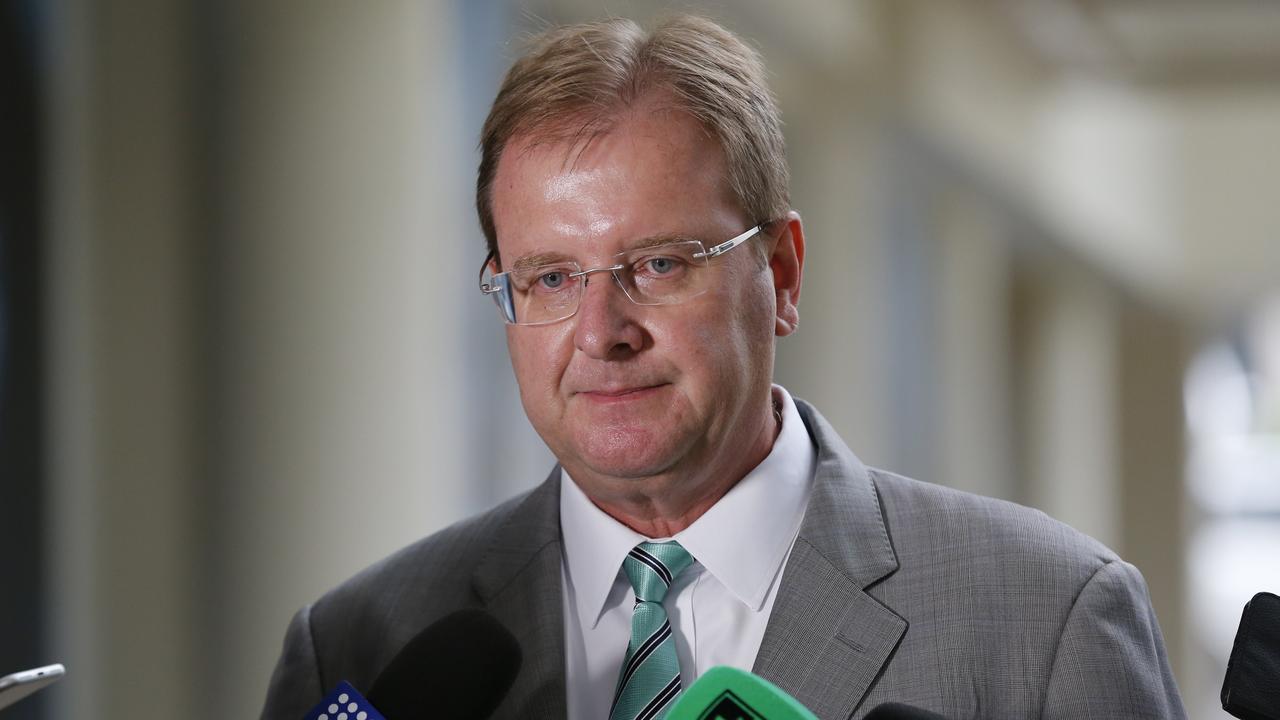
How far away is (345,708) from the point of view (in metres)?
1.25

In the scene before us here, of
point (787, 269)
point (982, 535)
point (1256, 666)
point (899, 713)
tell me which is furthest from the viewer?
point (787, 269)

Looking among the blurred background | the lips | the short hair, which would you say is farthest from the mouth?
the blurred background

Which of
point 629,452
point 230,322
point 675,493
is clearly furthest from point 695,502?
point 230,322

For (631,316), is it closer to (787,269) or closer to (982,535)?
(787,269)

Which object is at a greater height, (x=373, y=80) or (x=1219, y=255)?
(x=373, y=80)

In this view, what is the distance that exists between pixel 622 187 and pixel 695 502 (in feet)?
1.19

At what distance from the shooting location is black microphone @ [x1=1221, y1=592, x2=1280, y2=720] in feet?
3.98

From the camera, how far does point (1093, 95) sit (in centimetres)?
1027

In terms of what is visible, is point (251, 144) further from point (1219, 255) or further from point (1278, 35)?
point (1219, 255)

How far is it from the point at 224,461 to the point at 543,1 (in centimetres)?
179

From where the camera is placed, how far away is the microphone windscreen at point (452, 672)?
129 cm

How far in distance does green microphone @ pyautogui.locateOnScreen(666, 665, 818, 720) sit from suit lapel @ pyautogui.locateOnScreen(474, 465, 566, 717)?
17.0 inches

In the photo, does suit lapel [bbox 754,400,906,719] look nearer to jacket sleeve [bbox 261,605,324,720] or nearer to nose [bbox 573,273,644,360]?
nose [bbox 573,273,644,360]

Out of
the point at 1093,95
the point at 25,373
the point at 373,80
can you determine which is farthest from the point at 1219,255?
the point at 25,373
